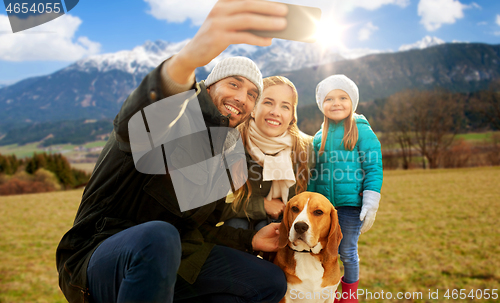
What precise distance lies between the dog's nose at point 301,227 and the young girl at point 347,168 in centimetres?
71

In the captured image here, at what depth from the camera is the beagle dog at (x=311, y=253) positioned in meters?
2.33

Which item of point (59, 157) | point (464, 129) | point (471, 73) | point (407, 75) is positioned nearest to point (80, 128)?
point (59, 157)

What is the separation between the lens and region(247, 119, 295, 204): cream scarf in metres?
2.79

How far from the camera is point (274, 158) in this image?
9.30 ft

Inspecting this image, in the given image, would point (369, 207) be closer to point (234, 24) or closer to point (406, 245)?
point (234, 24)

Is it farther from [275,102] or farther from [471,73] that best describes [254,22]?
[471,73]

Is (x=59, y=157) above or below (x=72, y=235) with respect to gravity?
below

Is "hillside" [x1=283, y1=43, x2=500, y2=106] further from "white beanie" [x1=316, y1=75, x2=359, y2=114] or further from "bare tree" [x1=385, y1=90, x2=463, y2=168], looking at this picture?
"white beanie" [x1=316, y1=75, x2=359, y2=114]

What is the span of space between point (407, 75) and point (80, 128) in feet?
729

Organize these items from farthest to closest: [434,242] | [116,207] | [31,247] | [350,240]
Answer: [31,247] < [434,242] < [350,240] < [116,207]

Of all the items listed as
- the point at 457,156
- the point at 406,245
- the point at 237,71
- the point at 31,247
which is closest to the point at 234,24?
the point at 237,71

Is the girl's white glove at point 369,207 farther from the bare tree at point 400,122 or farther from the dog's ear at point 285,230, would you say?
the bare tree at point 400,122

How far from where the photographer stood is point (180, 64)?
1428mm

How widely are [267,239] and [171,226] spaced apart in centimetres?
114
